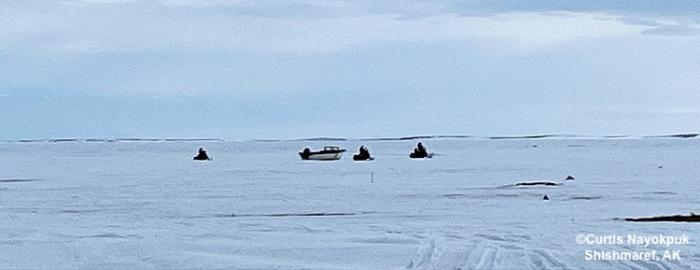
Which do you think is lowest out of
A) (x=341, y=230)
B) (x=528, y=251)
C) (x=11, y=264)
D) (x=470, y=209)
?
(x=11, y=264)

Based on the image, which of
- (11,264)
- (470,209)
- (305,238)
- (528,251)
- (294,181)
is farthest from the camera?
(294,181)

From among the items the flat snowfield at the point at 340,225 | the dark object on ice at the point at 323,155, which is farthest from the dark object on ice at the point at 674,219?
the dark object on ice at the point at 323,155

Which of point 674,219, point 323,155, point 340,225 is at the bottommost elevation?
point 340,225

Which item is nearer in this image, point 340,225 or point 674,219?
point 340,225

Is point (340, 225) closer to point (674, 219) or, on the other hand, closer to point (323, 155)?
point (674, 219)

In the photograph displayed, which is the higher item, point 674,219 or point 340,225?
point 674,219

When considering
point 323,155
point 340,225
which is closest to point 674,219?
point 340,225

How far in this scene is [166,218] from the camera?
16938 mm

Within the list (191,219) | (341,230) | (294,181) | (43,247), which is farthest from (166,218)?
(294,181)

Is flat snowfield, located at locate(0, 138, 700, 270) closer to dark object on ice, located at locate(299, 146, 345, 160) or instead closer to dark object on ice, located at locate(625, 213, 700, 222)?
dark object on ice, located at locate(625, 213, 700, 222)

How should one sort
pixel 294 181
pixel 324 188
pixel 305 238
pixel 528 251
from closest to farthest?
1. pixel 528 251
2. pixel 305 238
3. pixel 324 188
4. pixel 294 181

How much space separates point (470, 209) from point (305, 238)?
251 inches

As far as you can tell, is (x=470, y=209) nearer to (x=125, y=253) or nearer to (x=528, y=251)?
(x=528, y=251)

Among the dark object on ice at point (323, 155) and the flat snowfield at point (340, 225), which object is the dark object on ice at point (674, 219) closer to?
the flat snowfield at point (340, 225)
